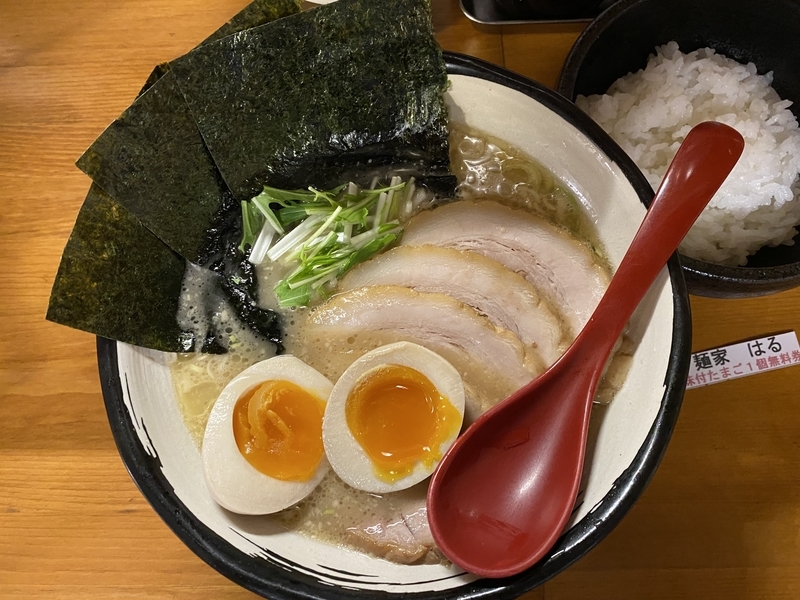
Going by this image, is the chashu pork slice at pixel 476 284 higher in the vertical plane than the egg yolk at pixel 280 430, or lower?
higher

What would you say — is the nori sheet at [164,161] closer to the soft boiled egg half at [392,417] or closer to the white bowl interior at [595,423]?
the white bowl interior at [595,423]

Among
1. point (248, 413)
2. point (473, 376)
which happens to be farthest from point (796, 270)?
point (248, 413)

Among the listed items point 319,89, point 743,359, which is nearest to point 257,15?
point 319,89

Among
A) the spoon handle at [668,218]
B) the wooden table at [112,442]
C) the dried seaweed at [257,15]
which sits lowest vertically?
the wooden table at [112,442]

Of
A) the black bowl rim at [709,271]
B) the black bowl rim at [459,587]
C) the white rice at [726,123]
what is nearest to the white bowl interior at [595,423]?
the black bowl rim at [459,587]

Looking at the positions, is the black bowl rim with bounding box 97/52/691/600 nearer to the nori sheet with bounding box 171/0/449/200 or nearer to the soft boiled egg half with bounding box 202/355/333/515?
the soft boiled egg half with bounding box 202/355/333/515

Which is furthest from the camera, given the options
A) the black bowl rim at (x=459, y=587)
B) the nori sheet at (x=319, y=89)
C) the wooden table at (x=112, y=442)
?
the wooden table at (x=112, y=442)

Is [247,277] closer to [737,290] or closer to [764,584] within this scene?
[737,290]
